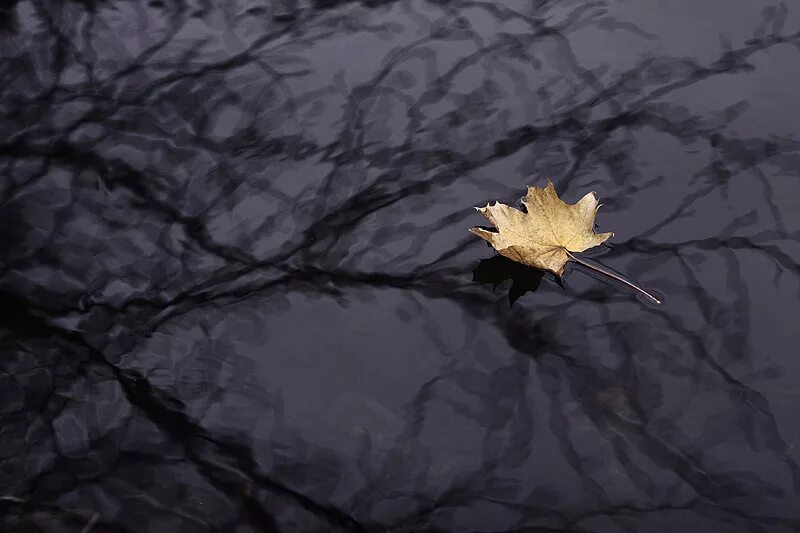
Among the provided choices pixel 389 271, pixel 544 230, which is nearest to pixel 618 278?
pixel 544 230

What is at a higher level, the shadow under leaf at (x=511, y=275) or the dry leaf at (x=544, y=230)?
the dry leaf at (x=544, y=230)

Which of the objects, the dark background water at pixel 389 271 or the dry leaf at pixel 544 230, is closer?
the dark background water at pixel 389 271

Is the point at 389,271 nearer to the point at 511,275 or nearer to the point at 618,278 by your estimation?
the point at 511,275

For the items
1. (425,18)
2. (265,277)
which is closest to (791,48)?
(425,18)

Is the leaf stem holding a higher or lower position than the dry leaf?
lower

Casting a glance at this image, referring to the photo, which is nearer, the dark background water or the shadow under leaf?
the dark background water

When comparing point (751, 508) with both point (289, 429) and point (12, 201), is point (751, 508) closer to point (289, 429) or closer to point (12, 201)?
point (289, 429)
